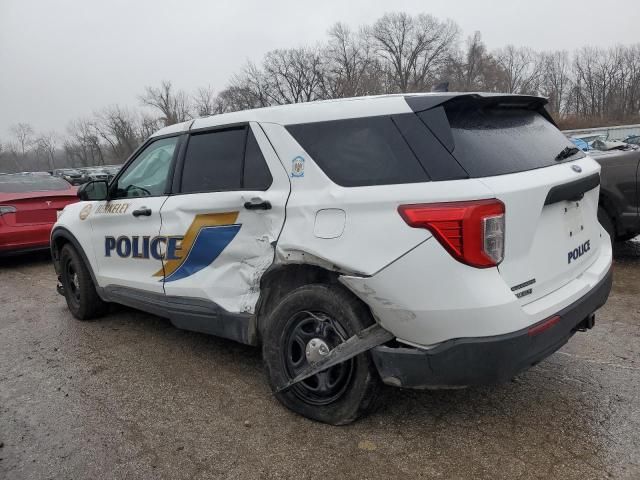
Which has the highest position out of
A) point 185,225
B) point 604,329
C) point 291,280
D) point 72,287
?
point 185,225

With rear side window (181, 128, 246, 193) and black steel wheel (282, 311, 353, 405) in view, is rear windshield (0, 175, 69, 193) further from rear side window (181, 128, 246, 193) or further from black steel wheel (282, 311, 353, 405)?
black steel wheel (282, 311, 353, 405)

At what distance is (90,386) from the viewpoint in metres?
3.41

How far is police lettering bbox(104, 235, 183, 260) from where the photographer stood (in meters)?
3.44

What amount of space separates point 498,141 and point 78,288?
412 centimetres

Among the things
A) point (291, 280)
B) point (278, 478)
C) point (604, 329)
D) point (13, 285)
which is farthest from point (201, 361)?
point (13, 285)

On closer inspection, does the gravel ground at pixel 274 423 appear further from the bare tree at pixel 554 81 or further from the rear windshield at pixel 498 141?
the bare tree at pixel 554 81

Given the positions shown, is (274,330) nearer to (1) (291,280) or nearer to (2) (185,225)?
(1) (291,280)

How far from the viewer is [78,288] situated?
481cm

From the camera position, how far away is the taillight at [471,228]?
2135 mm

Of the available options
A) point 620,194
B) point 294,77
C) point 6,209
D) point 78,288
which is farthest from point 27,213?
point 294,77

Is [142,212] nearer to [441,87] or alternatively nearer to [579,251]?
[441,87]

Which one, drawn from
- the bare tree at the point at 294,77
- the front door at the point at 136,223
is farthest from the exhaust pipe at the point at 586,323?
the bare tree at the point at 294,77

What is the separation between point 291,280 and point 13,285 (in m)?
5.61

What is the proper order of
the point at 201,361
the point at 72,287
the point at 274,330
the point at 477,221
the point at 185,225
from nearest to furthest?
the point at 477,221, the point at 274,330, the point at 185,225, the point at 201,361, the point at 72,287
